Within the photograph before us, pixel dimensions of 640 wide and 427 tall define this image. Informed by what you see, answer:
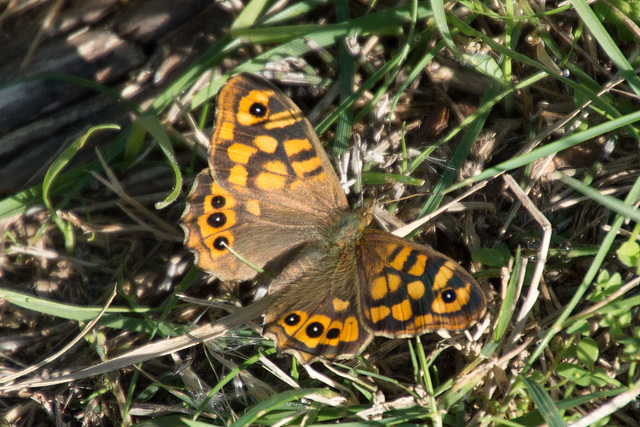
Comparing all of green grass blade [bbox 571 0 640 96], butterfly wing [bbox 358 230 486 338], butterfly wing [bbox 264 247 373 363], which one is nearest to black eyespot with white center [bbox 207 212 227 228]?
butterfly wing [bbox 264 247 373 363]

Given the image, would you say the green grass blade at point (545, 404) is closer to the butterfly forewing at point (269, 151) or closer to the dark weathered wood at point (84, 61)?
the butterfly forewing at point (269, 151)

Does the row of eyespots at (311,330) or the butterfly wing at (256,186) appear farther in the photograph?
the butterfly wing at (256,186)

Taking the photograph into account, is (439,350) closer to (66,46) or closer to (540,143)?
(540,143)

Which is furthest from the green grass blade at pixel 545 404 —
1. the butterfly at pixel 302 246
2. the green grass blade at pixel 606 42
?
the green grass blade at pixel 606 42

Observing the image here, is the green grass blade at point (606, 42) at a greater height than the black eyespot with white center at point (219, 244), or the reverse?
the green grass blade at point (606, 42)

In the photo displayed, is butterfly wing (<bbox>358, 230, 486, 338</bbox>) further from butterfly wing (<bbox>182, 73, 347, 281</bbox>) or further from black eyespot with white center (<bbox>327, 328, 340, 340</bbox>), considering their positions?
butterfly wing (<bbox>182, 73, 347, 281</bbox>)

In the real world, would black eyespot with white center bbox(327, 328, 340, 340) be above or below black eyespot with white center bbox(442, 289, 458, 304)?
below

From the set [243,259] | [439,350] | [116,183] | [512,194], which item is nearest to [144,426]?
[243,259]
